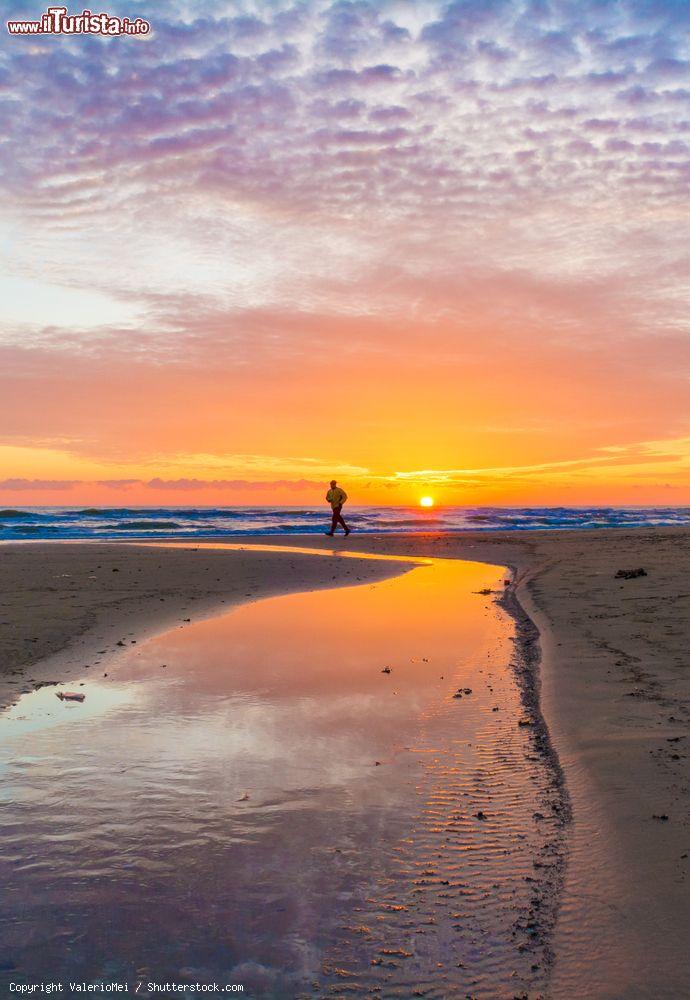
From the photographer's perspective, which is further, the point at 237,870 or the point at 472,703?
the point at 472,703

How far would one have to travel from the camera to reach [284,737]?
727 centimetres

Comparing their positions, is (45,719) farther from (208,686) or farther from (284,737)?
(284,737)

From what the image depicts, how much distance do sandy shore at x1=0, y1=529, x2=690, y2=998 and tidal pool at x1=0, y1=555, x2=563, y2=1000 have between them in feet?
0.99

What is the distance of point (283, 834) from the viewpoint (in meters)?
5.15

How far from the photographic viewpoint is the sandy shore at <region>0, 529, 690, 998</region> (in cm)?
404

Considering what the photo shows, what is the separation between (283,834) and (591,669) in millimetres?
5889

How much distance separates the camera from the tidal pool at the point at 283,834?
3.83 meters

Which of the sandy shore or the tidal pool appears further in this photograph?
the sandy shore

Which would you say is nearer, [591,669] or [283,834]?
[283,834]

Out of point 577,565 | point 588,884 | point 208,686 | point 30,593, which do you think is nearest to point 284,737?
point 208,686

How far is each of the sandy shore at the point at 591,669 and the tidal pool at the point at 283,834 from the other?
0.30 m

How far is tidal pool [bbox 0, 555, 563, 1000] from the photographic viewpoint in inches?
151

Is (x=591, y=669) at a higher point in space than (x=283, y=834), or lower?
higher

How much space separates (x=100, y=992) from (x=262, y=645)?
27.7 ft
